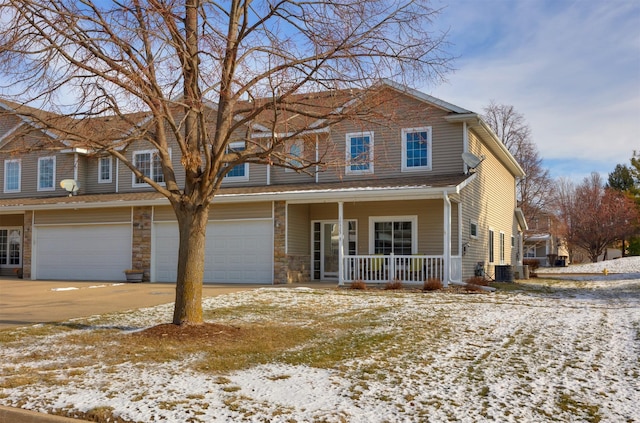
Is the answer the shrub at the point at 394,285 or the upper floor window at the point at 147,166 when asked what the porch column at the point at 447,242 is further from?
the upper floor window at the point at 147,166

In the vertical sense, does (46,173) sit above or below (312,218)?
above

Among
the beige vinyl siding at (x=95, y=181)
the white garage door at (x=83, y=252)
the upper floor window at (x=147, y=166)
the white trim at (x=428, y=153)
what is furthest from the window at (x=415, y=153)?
the beige vinyl siding at (x=95, y=181)

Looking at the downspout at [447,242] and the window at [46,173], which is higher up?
the window at [46,173]

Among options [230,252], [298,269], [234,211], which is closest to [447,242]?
[298,269]

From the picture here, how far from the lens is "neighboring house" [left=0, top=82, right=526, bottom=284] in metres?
16.6

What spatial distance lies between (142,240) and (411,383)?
1515 cm

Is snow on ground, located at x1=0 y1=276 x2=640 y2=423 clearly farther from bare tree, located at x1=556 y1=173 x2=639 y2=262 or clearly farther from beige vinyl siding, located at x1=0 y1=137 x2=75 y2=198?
bare tree, located at x1=556 y1=173 x2=639 y2=262

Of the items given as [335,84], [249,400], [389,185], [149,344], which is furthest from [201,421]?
[389,185]

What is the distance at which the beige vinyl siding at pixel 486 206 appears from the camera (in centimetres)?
1820

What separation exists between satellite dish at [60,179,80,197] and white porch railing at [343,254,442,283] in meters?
11.0

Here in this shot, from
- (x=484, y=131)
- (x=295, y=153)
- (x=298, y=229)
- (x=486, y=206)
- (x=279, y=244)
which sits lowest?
(x=279, y=244)

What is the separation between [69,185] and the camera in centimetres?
2123

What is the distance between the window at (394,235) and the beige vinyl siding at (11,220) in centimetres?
A: 1483

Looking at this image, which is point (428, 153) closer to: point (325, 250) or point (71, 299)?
point (325, 250)
